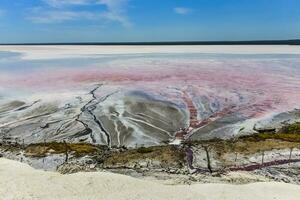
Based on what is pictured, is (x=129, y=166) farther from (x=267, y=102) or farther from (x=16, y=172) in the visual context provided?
(x=267, y=102)

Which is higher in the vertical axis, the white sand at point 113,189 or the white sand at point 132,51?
the white sand at point 113,189

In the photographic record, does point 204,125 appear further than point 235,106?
No

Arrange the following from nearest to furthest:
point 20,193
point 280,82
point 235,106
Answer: point 20,193 → point 235,106 → point 280,82

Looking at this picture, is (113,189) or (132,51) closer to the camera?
(113,189)

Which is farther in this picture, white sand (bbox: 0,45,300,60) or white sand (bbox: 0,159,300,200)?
white sand (bbox: 0,45,300,60)

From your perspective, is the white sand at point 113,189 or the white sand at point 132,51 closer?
the white sand at point 113,189

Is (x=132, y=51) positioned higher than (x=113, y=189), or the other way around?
(x=113, y=189)

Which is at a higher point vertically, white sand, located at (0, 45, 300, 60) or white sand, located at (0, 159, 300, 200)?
white sand, located at (0, 159, 300, 200)

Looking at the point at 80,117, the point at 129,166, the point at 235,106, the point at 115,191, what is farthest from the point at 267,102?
the point at 115,191
